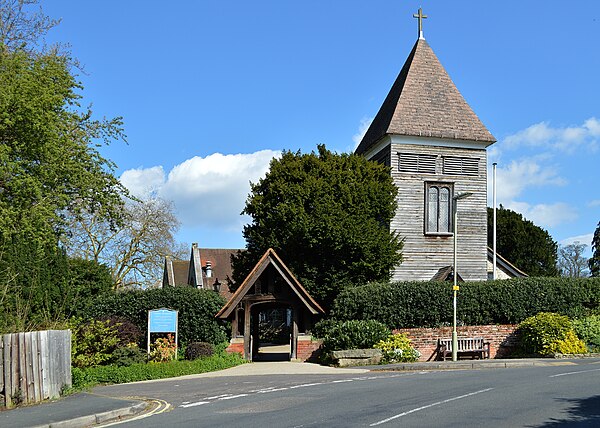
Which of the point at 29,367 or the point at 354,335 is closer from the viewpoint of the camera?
the point at 29,367

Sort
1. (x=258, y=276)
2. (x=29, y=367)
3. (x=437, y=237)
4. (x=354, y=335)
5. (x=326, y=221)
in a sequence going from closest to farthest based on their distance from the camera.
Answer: (x=29, y=367) → (x=354, y=335) → (x=258, y=276) → (x=326, y=221) → (x=437, y=237)

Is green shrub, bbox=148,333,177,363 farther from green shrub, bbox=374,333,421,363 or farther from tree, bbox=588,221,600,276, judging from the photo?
tree, bbox=588,221,600,276

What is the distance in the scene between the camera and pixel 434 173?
129ft

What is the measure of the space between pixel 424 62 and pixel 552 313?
57.8 feet

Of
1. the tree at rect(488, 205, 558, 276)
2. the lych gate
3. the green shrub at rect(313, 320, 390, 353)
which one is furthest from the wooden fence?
the tree at rect(488, 205, 558, 276)

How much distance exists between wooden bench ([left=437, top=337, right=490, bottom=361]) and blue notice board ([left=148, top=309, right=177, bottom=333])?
10.6 metres

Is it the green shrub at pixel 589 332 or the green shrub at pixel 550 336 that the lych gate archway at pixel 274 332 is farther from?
the green shrub at pixel 589 332

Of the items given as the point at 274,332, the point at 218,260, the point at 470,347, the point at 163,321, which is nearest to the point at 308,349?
the point at 163,321

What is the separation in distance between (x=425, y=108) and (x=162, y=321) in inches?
789

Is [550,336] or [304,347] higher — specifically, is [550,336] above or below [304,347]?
above

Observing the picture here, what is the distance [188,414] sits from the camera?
1407 centimetres

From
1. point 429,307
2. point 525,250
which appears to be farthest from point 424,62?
point 525,250

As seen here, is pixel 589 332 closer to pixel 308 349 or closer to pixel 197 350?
pixel 308 349

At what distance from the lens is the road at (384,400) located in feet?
41.2
